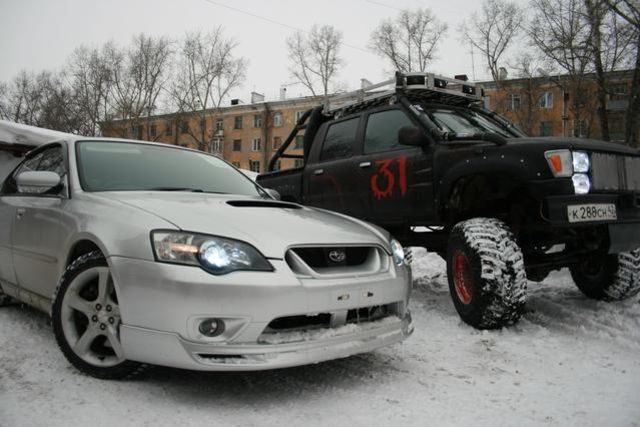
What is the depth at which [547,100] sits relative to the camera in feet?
133

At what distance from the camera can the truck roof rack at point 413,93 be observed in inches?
188

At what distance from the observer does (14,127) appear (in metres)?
8.53

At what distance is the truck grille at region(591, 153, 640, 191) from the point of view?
11.9 feet

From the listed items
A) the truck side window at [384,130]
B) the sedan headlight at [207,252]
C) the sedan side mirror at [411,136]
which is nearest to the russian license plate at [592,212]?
the sedan side mirror at [411,136]

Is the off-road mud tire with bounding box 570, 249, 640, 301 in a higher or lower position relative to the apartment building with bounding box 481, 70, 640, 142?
lower

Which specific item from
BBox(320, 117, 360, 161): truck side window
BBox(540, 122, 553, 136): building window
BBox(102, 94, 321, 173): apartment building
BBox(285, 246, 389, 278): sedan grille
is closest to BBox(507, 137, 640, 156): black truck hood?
BBox(285, 246, 389, 278): sedan grille

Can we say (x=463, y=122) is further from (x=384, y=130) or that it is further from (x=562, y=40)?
(x=562, y=40)

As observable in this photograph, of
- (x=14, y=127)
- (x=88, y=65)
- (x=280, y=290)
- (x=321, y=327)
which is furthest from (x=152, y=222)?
(x=88, y=65)

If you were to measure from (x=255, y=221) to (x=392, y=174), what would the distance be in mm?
2222

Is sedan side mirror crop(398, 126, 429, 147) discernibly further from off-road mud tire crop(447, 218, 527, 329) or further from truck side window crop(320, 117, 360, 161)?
truck side window crop(320, 117, 360, 161)

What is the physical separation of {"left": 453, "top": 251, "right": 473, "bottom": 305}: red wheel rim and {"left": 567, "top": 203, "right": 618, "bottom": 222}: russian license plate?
0.85 meters

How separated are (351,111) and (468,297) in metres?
2.48

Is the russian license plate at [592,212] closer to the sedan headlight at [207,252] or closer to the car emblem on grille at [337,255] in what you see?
the car emblem on grille at [337,255]

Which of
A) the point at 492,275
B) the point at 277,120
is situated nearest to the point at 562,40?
the point at 492,275
